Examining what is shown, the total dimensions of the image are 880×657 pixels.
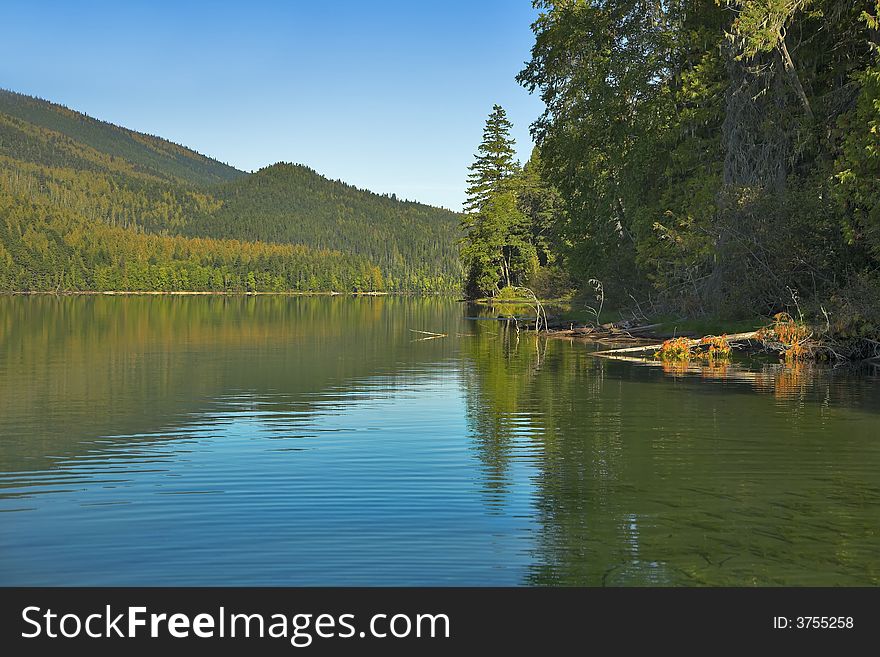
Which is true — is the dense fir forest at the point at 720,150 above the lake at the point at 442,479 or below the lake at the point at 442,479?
above

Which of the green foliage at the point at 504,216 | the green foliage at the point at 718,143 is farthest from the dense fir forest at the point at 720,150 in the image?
the green foliage at the point at 504,216

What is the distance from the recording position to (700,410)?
745 inches

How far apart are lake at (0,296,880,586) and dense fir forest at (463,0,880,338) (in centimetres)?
573

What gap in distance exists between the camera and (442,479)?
1237cm

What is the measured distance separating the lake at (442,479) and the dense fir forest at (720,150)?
573 centimetres

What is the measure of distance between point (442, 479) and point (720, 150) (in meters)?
27.7

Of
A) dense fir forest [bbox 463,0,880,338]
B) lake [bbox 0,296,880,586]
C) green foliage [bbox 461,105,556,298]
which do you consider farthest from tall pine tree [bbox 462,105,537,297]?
lake [bbox 0,296,880,586]

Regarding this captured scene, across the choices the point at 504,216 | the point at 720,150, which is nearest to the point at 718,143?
the point at 720,150

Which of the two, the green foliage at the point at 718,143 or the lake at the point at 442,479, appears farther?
the green foliage at the point at 718,143

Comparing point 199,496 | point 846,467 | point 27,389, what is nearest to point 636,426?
point 846,467

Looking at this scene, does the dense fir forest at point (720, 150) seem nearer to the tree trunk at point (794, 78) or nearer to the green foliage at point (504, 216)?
the tree trunk at point (794, 78)

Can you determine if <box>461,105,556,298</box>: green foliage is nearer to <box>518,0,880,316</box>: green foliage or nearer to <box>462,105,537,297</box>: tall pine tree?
<box>462,105,537,297</box>: tall pine tree

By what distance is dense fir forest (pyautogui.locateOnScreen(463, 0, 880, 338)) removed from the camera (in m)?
28.4

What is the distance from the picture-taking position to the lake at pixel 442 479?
859cm
